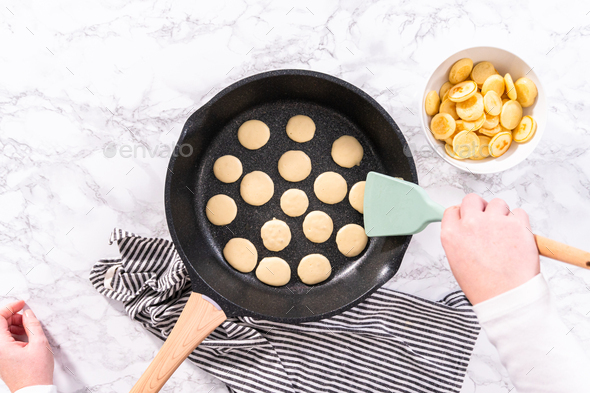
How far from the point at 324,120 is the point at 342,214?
0.26 m

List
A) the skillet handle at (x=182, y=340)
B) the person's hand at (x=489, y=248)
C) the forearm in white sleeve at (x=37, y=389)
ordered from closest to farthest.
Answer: the person's hand at (x=489, y=248)
the skillet handle at (x=182, y=340)
the forearm in white sleeve at (x=37, y=389)

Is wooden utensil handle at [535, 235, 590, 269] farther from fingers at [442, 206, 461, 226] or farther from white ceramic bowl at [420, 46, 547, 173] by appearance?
white ceramic bowl at [420, 46, 547, 173]

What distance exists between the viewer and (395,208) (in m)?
0.94

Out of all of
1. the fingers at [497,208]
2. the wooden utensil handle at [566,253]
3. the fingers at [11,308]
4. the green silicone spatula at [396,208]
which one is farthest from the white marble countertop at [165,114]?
the wooden utensil handle at [566,253]

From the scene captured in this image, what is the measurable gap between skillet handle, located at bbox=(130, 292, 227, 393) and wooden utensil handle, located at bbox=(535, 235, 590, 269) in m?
0.64

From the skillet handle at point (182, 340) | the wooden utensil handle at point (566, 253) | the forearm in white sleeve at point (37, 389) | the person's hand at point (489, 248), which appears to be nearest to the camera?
the wooden utensil handle at point (566, 253)

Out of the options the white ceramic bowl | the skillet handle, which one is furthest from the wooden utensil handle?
the skillet handle

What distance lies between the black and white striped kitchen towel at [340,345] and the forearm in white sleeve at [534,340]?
0.26 m

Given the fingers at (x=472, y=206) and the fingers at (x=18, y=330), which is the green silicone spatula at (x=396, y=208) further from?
the fingers at (x=18, y=330)

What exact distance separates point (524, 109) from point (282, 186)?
0.62 meters

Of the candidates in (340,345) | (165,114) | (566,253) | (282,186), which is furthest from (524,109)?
(165,114)

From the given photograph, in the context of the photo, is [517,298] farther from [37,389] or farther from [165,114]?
[37,389]

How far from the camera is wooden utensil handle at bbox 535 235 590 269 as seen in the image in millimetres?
635

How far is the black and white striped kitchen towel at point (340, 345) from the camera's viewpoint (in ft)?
3.33
